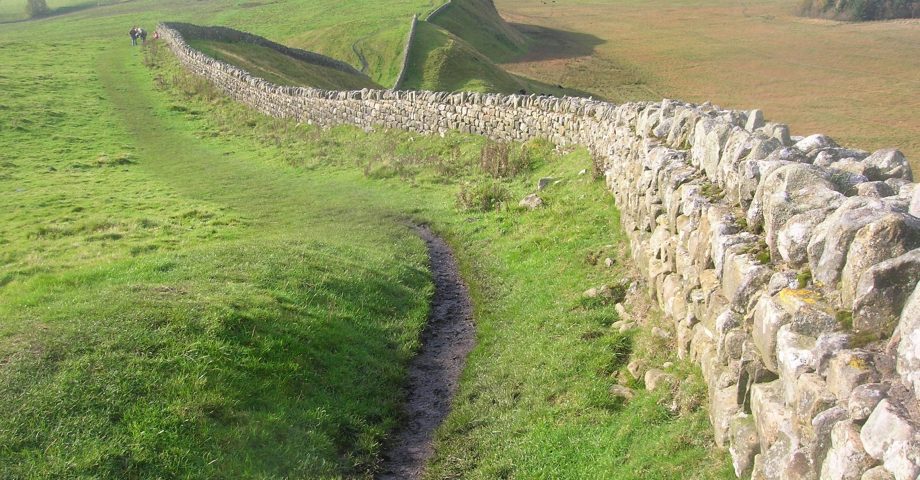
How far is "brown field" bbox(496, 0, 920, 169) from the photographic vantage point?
127 ft

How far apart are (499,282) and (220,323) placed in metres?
6.14

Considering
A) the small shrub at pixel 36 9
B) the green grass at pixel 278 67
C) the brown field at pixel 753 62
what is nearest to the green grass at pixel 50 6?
the small shrub at pixel 36 9

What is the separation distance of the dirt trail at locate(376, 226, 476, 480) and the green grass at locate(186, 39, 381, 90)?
2922 centimetres

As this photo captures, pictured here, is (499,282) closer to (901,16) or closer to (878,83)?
(878,83)

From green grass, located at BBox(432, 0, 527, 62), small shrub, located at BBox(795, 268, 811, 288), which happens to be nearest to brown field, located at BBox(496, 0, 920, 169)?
green grass, located at BBox(432, 0, 527, 62)

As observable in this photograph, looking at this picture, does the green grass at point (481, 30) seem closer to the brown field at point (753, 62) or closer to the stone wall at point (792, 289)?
the brown field at point (753, 62)

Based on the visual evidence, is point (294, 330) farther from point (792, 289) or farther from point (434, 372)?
point (792, 289)

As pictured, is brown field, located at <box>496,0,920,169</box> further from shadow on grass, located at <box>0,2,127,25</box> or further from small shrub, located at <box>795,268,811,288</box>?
shadow on grass, located at <box>0,2,127,25</box>

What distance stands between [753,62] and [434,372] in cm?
6046

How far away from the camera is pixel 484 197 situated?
20375mm

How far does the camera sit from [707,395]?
772cm

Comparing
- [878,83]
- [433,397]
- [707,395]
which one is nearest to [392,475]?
[433,397]

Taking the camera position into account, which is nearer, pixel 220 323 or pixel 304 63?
pixel 220 323

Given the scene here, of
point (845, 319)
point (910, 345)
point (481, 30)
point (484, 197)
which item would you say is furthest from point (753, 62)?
point (910, 345)
